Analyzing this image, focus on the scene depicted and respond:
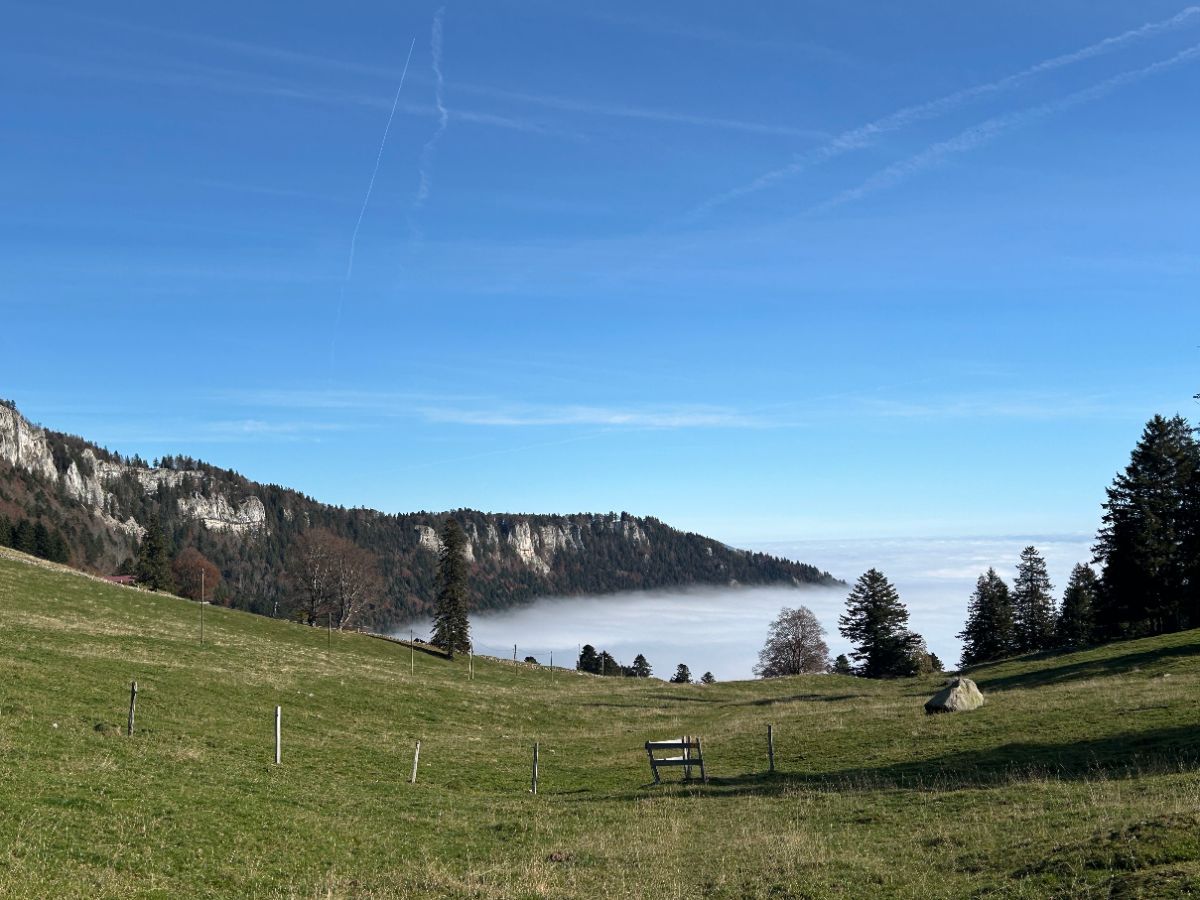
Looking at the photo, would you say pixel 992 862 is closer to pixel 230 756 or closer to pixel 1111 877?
pixel 1111 877

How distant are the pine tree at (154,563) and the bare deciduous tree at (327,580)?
19314 mm

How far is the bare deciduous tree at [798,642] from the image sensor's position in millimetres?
138375

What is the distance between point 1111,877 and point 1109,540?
81.2 metres

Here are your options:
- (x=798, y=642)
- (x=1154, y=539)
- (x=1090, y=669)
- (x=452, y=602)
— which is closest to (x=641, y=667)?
(x=798, y=642)

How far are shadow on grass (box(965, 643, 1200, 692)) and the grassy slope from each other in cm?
70

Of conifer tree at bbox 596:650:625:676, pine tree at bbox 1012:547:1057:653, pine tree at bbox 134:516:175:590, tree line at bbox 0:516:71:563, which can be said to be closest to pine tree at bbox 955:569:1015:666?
pine tree at bbox 1012:547:1057:653

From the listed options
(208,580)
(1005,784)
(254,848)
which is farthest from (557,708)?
(208,580)

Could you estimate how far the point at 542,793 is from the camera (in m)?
32.9

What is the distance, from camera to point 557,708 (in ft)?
221

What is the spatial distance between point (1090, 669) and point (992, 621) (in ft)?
198

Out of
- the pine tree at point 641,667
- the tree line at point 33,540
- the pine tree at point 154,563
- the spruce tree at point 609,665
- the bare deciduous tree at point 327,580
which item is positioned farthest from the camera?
the pine tree at point 641,667

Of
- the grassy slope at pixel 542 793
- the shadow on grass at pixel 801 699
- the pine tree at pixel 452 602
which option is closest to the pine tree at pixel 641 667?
the pine tree at pixel 452 602

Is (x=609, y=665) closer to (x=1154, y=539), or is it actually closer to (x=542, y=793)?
(x=1154, y=539)

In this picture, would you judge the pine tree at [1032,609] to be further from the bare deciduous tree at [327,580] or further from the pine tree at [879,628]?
the bare deciduous tree at [327,580]
